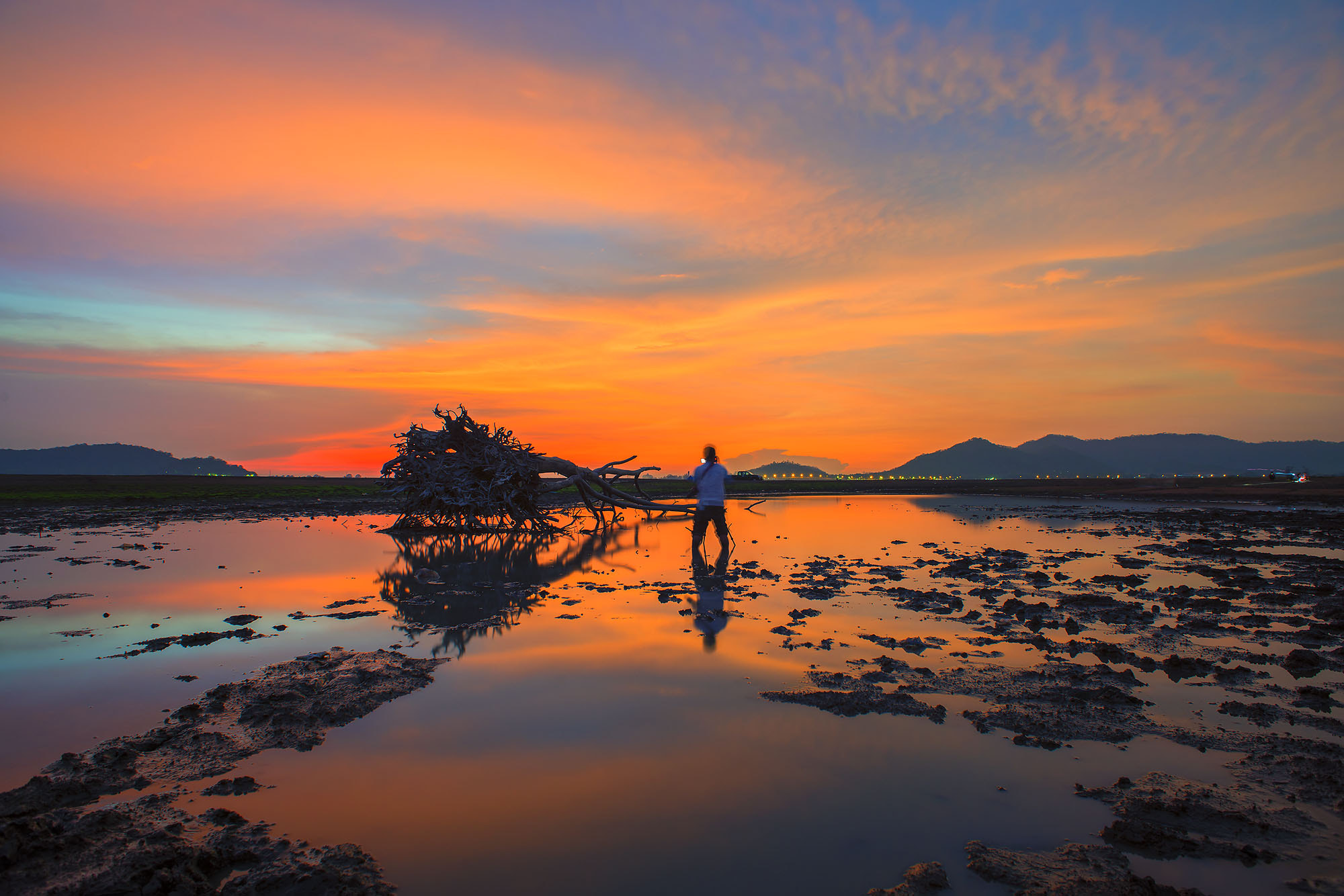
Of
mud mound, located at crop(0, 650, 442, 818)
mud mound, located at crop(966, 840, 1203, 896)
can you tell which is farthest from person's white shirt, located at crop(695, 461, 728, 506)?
mud mound, located at crop(966, 840, 1203, 896)

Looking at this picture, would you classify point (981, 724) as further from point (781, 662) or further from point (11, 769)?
point (11, 769)

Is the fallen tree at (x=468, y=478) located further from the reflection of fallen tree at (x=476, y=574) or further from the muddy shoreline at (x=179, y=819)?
the muddy shoreline at (x=179, y=819)

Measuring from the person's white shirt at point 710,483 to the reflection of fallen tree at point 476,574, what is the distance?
2.87 m

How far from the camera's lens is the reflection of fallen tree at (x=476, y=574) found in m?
9.20

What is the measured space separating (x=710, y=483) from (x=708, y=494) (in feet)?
1.05

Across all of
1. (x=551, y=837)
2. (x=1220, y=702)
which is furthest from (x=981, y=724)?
(x=551, y=837)

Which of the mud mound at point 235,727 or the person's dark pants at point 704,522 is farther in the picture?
the person's dark pants at point 704,522

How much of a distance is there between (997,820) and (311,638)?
7.88m

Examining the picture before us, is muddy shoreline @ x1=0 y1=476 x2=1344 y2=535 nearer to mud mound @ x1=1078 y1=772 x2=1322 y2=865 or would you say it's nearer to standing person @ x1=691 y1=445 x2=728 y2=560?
standing person @ x1=691 y1=445 x2=728 y2=560

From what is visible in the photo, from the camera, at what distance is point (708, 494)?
17.5m

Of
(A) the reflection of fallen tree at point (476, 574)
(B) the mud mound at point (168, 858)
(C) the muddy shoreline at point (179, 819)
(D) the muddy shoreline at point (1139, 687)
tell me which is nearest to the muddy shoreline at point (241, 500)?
(A) the reflection of fallen tree at point (476, 574)

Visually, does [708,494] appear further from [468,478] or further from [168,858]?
[168,858]

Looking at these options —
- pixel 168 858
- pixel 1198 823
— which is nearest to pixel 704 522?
pixel 1198 823

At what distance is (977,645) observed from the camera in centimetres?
780
